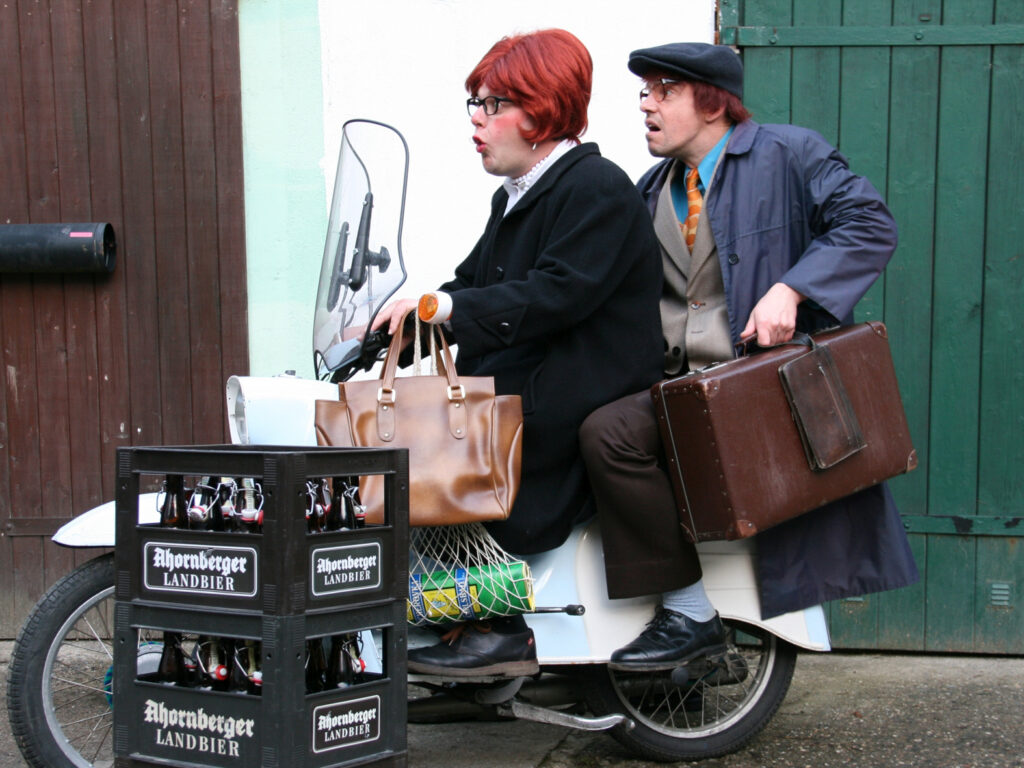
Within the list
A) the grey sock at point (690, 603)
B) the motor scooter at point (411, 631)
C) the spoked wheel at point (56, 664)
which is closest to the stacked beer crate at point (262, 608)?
the motor scooter at point (411, 631)

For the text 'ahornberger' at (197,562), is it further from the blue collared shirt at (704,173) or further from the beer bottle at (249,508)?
the blue collared shirt at (704,173)

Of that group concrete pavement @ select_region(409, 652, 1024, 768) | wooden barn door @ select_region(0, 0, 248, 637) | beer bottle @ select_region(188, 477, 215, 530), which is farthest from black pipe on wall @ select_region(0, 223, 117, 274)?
beer bottle @ select_region(188, 477, 215, 530)

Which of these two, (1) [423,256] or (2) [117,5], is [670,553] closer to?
(1) [423,256]

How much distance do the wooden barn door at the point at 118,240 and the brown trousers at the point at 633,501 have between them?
2.15m

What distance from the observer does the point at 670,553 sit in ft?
9.30

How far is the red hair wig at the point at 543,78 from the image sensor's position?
110 inches

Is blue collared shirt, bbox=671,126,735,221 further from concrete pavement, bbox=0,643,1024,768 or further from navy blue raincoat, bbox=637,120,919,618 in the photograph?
concrete pavement, bbox=0,643,1024,768

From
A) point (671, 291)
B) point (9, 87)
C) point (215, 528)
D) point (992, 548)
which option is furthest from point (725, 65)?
point (9, 87)

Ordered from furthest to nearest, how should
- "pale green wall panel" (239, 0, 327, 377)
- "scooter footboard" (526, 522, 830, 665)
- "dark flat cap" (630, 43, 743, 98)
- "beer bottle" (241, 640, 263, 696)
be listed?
"pale green wall panel" (239, 0, 327, 377)
"dark flat cap" (630, 43, 743, 98)
"scooter footboard" (526, 522, 830, 665)
"beer bottle" (241, 640, 263, 696)

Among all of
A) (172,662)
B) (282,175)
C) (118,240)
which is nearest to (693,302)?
(172,662)

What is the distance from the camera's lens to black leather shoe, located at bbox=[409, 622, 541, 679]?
2.73 m

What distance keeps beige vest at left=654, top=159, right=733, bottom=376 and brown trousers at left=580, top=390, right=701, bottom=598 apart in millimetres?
256

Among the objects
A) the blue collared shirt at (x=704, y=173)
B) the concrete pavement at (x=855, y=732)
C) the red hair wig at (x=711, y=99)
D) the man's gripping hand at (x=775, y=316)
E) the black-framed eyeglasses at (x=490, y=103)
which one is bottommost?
the concrete pavement at (x=855, y=732)

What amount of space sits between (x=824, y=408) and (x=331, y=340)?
1246 mm
